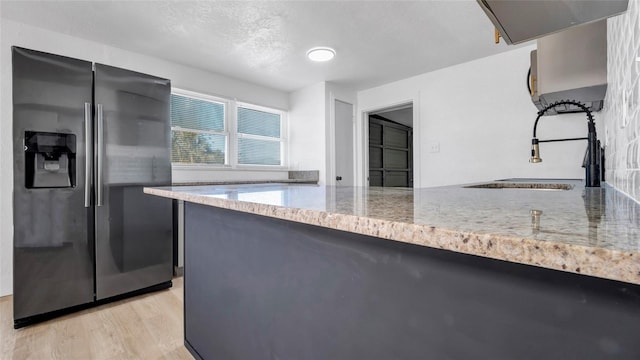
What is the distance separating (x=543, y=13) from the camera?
958 mm

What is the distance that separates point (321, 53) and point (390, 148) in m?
2.94

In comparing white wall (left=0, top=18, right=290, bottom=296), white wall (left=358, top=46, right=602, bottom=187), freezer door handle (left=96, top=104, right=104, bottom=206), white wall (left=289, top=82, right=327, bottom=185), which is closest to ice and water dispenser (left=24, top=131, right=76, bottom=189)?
freezer door handle (left=96, top=104, right=104, bottom=206)

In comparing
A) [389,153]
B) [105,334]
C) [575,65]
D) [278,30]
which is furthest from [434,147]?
[105,334]

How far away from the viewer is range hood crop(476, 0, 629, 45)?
881 mm

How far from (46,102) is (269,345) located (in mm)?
2345

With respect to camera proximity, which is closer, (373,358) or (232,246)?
(373,358)

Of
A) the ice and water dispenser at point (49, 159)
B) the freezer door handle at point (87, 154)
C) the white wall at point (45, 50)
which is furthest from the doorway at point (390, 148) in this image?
the ice and water dispenser at point (49, 159)

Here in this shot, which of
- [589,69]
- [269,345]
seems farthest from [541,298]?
[589,69]

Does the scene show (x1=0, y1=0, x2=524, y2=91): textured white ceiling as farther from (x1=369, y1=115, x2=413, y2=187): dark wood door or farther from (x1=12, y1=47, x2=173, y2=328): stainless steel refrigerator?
(x1=369, y1=115, x2=413, y2=187): dark wood door

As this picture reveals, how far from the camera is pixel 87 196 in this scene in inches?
87.6

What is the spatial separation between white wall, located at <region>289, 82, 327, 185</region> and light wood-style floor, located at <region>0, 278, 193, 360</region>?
2452 millimetres

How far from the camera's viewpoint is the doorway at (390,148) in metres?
5.07

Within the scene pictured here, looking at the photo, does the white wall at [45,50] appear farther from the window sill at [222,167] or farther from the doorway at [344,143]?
the doorway at [344,143]

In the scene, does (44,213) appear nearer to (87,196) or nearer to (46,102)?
(87,196)
